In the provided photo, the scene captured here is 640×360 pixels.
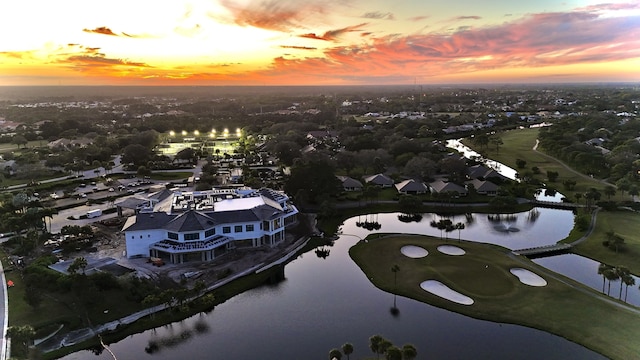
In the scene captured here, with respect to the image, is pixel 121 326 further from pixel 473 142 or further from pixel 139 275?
pixel 473 142

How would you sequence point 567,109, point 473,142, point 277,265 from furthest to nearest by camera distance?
1. point 567,109
2. point 473,142
3. point 277,265

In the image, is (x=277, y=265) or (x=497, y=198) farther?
(x=497, y=198)

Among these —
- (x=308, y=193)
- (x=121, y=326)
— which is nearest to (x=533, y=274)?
(x=308, y=193)

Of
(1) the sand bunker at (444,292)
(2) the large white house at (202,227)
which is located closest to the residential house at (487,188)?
(1) the sand bunker at (444,292)

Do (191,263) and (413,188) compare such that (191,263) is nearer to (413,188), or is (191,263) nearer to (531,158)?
(413,188)

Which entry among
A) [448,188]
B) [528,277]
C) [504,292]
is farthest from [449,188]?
[504,292]

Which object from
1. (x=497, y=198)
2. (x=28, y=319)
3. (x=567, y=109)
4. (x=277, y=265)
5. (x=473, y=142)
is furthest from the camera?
(x=567, y=109)

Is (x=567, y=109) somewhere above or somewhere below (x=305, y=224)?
above
